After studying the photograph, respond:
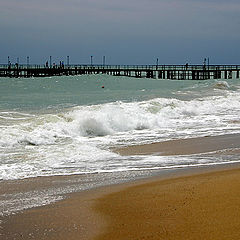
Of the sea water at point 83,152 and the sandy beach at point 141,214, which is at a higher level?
the sandy beach at point 141,214

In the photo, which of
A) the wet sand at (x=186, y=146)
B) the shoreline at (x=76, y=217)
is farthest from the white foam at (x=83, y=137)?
the shoreline at (x=76, y=217)

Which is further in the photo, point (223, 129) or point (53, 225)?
point (223, 129)

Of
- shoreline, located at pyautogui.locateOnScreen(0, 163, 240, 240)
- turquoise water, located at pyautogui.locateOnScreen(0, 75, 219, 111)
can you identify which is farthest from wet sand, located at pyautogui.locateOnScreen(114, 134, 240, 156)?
turquoise water, located at pyautogui.locateOnScreen(0, 75, 219, 111)

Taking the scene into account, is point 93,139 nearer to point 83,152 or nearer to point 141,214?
point 83,152

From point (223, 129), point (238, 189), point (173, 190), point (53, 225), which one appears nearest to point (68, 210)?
point (53, 225)

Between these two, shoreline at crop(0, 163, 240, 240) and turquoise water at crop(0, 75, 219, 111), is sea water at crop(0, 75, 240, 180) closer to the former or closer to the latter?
shoreline at crop(0, 163, 240, 240)

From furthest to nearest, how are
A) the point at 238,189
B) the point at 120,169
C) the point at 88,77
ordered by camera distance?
the point at 88,77, the point at 120,169, the point at 238,189

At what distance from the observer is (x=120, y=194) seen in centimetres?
639

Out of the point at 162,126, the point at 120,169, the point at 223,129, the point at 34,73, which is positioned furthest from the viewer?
the point at 34,73

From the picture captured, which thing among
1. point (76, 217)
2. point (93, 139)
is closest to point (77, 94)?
point (93, 139)

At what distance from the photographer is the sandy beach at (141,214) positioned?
4777mm

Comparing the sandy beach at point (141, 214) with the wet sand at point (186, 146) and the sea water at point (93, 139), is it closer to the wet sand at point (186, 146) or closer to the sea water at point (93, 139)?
the sea water at point (93, 139)

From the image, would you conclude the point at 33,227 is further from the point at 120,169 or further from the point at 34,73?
the point at 34,73

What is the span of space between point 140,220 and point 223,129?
949cm
